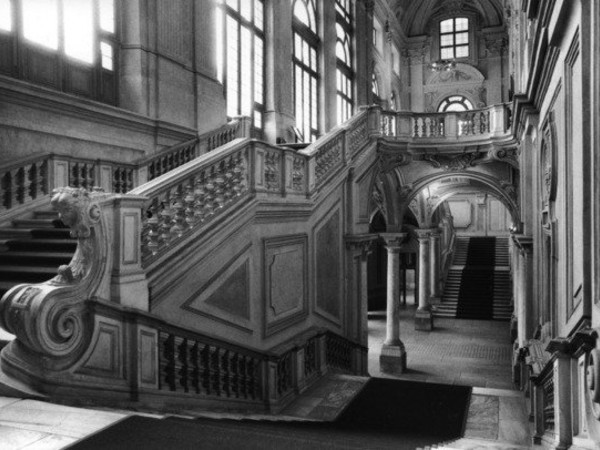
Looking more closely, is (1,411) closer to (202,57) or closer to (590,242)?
(590,242)

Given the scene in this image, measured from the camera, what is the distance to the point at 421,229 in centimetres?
2059

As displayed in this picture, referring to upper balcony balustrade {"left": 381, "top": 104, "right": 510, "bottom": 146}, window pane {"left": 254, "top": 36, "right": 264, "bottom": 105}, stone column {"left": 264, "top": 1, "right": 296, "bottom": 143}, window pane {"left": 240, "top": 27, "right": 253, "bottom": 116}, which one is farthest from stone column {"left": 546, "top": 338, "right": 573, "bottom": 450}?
window pane {"left": 254, "top": 36, "right": 264, "bottom": 105}

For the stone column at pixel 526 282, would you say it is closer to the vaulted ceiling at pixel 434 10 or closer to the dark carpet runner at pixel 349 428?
the dark carpet runner at pixel 349 428

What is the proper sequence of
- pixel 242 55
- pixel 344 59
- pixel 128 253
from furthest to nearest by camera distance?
pixel 344 59 < pixel 242 55 < pixel 128 253

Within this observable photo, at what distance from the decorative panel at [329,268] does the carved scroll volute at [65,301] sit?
18.6 feet

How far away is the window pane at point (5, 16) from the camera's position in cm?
768

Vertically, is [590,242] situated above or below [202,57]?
below

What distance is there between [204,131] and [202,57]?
157cm

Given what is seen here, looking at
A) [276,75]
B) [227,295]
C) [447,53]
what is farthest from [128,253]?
[447,53]

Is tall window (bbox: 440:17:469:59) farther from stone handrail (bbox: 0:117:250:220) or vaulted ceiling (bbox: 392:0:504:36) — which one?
stone handrail (bbox: 0:117:250:220)

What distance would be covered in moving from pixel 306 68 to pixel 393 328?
28.6 ft

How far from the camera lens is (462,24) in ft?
93.1

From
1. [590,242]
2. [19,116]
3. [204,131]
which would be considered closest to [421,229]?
[204,131]

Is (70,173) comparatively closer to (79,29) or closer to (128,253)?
(79,29)
